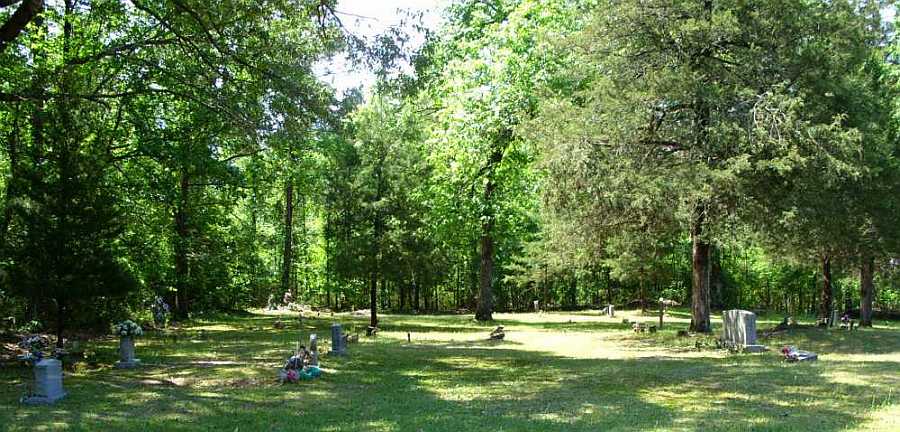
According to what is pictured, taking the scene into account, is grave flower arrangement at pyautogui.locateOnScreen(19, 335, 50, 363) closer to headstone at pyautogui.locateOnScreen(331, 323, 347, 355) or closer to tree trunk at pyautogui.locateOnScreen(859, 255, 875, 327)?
headstone at pyautogui.locateOnScreen(331, 323, 347, 355)

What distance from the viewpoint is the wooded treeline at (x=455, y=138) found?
47.1ft

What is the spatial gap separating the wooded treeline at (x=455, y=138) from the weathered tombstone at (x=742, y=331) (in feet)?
7.61

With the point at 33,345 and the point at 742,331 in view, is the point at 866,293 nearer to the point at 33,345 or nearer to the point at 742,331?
the point at 742,331

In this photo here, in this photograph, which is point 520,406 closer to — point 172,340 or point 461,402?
point 461,402

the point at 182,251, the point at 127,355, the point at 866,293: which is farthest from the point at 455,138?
the point at 866,293

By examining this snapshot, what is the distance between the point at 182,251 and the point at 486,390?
19.2 metres

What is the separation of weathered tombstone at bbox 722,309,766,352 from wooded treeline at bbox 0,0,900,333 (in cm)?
232

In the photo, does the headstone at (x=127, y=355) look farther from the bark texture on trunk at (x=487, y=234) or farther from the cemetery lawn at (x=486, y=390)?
the bark texture on trunk at (x=487, y=234)

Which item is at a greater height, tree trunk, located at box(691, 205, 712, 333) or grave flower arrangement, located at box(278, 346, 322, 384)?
tree trunk, located at box(691, 205, 712, 333)

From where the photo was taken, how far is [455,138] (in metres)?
27.0

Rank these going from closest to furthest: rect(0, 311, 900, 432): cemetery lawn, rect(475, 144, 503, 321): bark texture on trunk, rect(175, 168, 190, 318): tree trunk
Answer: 1. rect(0, 311, 900, 432): cemetery lawn
2. rect(175, 168, 190, 318): tree trunk
3. rect(475, 144, 503, 321): bark texture on trunk

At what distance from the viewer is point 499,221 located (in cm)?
2839

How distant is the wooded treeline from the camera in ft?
47.1

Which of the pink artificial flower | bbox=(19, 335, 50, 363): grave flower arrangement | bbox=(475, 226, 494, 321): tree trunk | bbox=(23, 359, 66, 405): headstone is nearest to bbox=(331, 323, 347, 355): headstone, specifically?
the pink artificial flower
